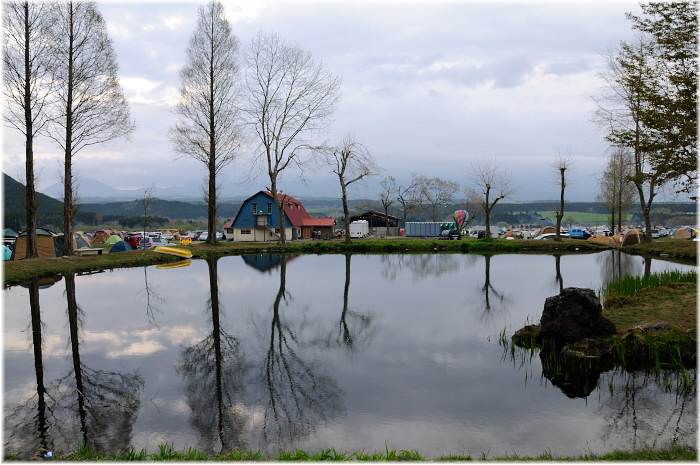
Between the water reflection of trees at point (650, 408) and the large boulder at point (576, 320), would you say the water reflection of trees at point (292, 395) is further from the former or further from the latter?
the large boulder at point (576, 320)

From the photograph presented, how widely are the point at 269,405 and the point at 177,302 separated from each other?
8.66 metres

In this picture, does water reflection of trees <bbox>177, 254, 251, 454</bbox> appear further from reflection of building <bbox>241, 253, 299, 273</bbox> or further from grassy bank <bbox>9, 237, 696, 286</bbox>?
grassy bank <bbox>9, 237, 696, 286</bbox>

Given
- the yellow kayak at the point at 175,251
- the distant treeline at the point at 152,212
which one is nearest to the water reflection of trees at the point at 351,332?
the yellow kayak at the point at 175,251

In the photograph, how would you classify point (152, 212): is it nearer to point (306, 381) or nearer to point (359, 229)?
point (359, 229)

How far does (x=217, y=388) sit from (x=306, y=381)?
1448mm

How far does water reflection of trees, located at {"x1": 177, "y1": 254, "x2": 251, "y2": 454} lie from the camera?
609cm

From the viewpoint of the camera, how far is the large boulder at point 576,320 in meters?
9.50

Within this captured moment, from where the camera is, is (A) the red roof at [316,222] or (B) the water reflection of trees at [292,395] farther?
(A) the red roof at [316,222]

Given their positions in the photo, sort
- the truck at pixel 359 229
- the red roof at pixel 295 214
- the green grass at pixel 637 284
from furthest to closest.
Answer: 1. the truck at pixel 359 229
2. the red roof at pixel 295 214
3. the green grass at pixel 637 284

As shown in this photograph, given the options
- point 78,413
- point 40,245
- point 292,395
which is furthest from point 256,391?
point 40,245

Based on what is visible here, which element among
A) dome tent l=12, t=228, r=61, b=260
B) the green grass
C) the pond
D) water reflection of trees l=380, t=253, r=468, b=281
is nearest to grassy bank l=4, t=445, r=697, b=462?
the pond

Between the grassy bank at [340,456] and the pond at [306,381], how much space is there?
23cm

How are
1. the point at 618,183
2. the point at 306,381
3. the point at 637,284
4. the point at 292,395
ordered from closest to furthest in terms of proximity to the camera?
1. the point at 292,395
2. the point at 306,381
3. the point at 637,284
4. the point at 618,183

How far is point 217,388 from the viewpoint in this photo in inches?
302
